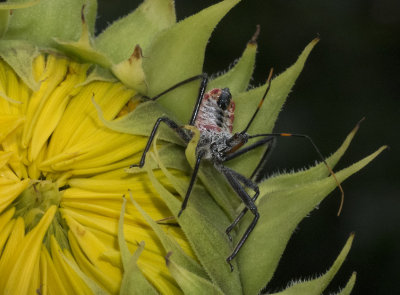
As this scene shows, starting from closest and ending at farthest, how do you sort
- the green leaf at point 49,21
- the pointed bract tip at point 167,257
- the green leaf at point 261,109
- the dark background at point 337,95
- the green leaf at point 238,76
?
1. the pointed bract tip at point 167,257
2. the green leaf at point 49,21
3. the green leaf at point 261,109
4. the green leaf at point 238,76
5. the dark background at point 337,95

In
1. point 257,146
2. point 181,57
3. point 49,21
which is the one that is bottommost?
point 257,146

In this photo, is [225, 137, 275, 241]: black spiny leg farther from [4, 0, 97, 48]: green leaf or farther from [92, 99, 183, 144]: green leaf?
[4, 0, 97, 48]: green leaf

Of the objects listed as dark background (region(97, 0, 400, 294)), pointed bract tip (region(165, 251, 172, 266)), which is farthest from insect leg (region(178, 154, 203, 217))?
dark background (region(97, 0, 400, 294))

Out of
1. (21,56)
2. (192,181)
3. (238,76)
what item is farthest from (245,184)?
(21,56)

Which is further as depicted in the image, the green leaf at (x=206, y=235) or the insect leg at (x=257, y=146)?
the insect leg at (x=257, y=146)

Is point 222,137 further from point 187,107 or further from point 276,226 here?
point 276,226

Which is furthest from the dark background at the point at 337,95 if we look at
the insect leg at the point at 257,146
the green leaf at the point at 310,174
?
the green leaf at the point at 310,174

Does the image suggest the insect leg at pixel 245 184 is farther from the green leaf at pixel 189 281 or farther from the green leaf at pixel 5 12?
the green leaf at pixel 5 12

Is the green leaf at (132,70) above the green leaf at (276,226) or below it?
above
